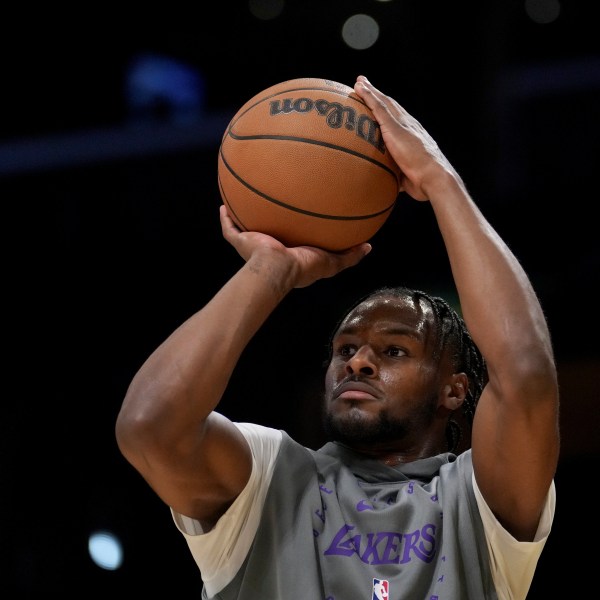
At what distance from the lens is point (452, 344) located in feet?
9.66

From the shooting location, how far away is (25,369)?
18.3 ft

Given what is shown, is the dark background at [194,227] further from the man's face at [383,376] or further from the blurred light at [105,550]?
the man's face at [383,376]

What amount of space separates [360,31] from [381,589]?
498cm

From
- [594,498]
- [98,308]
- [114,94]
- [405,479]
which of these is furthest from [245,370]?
[405,479]

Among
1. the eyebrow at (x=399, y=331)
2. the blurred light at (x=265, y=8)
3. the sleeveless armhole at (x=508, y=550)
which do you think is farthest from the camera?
the blurred light at (x=265, y=8)

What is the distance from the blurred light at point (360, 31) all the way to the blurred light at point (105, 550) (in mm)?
3323

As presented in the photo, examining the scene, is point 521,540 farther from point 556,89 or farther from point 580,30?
point 580,30

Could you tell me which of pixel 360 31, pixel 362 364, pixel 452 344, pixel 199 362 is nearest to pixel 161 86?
pixel 360 31

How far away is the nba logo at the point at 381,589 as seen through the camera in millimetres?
2326

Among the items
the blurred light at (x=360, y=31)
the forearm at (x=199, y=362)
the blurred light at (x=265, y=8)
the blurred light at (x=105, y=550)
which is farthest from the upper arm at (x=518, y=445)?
the blurred light at (x=265, y=8)

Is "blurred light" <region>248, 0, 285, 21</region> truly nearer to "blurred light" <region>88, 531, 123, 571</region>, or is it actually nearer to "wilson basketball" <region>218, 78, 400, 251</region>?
"blurred light" <region>88, 531, 123, 571</region>

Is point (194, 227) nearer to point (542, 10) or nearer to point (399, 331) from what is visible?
point (542, 10)

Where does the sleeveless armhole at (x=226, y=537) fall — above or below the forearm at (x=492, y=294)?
below

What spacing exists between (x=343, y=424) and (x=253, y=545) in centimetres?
38
